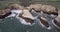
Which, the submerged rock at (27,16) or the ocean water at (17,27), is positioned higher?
the submerged rock at (27,16)

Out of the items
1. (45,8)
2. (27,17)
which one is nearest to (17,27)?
(27,17)

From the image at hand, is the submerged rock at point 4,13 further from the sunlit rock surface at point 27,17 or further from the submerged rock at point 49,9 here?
the submerged rock at point 49,9

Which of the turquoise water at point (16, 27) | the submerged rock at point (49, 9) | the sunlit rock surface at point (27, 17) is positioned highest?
the submerged rock at point (49, 9)

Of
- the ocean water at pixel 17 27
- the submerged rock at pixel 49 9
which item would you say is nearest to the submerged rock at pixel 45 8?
the submerged rock at pixel 49 9

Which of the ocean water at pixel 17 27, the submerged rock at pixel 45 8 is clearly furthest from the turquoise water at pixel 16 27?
the submerged rock at pixel 45 8

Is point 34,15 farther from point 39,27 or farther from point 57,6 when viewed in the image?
point 57,6

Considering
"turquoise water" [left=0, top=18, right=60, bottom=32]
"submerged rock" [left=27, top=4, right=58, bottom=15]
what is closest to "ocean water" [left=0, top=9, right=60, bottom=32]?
"turquoise water" [left=0, top=18, right=60, bottom=32]

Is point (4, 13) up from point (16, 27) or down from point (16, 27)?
up

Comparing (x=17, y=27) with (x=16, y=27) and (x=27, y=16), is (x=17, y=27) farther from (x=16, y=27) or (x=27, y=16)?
(x=27, y=16)

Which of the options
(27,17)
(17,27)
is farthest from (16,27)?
(27,17)

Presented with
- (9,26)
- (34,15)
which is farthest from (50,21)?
(9,26)

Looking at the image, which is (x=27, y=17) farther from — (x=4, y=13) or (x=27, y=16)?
(x=4, y=13)

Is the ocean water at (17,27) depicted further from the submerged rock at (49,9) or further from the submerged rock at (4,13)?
the submerged rock at (49,9)

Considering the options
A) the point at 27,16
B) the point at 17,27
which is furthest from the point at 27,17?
the point at 17,27
